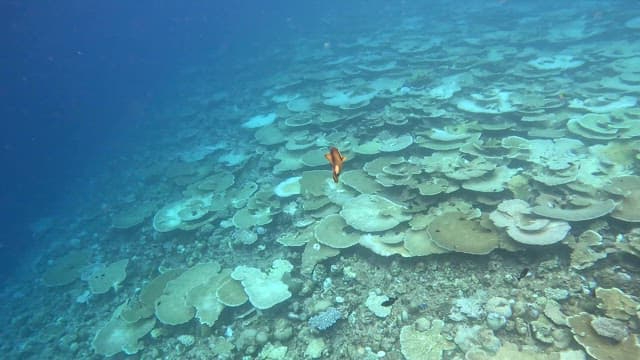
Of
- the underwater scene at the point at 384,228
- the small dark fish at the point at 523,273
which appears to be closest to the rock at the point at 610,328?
the underwater scene at the point at 384,228

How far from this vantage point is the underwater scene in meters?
5.10

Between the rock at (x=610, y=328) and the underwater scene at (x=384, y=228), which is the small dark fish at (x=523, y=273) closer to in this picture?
the underwater scene at (x=384, y=228)

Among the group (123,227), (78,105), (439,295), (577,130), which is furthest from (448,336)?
(78,105)

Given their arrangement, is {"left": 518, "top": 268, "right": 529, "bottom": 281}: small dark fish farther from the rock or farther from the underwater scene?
the rock

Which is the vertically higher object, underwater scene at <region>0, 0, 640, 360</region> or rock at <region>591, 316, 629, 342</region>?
rock at <region>591, 316, 629, 342</region>

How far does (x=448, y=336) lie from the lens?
4.88 metres

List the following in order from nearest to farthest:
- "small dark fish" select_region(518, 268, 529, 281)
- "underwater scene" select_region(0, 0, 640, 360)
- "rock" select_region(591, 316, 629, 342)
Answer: "rock" select_region(591, 316, 629, 342)
"small dark fish" select_region(518, 268, 529, 281)
"underwater scene" select_region(0, 0, 640, 360)

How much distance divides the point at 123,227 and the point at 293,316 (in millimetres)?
7410

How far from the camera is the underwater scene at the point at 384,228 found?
16.7 ft

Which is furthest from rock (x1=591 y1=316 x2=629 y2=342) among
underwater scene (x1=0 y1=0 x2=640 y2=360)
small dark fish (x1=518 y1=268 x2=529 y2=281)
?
small dark fish (x1=518 y1=268 x2=529 y2=281)

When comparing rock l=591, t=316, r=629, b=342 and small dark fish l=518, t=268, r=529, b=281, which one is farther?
small dark fish l=518, t=268, r=529, b=281

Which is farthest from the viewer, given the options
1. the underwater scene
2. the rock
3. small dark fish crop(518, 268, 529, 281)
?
Result: the underwater scene

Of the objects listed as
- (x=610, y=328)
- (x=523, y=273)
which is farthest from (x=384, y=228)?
(x=610, y=328)

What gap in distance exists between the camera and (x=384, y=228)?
252 inches
